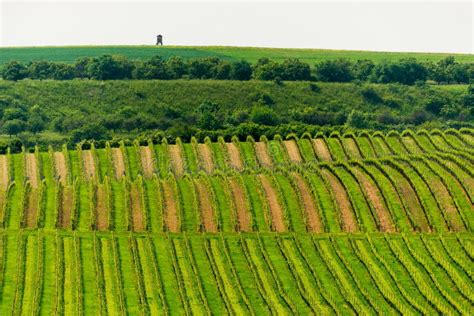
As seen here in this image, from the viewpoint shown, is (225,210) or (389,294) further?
(225,210)

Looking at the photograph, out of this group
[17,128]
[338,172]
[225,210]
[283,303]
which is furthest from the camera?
[17,128]

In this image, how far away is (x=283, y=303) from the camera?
89.8 m

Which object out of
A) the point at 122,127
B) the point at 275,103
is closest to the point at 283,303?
the point at 122,127

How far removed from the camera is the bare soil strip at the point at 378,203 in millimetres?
107137

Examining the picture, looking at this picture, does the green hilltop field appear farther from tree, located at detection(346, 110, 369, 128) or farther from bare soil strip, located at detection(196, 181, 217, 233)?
tree, located at detection(346, 110, 369, 128)

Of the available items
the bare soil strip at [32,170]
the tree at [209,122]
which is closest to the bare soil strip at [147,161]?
the bare soil strip at [32,170]

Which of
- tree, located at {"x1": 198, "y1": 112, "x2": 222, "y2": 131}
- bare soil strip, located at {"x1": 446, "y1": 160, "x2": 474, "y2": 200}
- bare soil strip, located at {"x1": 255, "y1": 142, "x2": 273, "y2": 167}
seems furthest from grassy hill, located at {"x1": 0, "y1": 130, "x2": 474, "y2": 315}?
tree, located at {"x1": 198, "y1": 112, "x2": 222, "y2": 131}

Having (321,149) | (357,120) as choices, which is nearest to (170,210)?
(321,149)

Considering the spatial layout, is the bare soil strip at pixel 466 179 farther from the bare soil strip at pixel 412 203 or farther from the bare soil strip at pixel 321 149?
the bare soil strip at pixel 321 149

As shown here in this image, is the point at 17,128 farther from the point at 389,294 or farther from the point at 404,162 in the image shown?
the point at 389,294

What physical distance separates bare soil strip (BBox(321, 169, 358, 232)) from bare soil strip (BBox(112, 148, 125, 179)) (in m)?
25.1

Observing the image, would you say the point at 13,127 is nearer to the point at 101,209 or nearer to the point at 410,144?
the point at 101,209

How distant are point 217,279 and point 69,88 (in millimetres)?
109250

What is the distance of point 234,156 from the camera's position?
5246 inches
